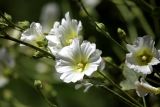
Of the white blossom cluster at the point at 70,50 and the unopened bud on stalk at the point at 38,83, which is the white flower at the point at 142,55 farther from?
the unopened bud on stalk at the point at 38,83

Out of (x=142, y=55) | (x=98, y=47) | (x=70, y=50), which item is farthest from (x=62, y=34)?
(x=98, y=47)

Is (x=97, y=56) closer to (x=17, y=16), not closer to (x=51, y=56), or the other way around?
(x=51, y=56)

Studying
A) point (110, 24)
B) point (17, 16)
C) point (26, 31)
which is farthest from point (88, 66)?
point (17, 16)

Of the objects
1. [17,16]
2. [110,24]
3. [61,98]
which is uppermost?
[110,24]

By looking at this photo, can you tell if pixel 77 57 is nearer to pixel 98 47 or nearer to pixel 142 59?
pixel 142 59

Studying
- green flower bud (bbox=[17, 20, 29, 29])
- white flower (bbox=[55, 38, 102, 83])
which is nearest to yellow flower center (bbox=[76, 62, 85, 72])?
white flower (bbox=[55, 38, 102, 83])
